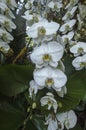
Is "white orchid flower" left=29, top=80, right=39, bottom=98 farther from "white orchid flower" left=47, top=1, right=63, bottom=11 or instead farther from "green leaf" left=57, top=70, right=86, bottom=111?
"white orchid flower" left=47, top=1, right=63, bottom=11

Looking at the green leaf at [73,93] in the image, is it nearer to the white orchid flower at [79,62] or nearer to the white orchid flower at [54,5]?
the white orchid flower at [79,62]

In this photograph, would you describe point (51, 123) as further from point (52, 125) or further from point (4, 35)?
point (4, 35)

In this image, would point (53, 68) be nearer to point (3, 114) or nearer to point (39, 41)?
point (39, 41)

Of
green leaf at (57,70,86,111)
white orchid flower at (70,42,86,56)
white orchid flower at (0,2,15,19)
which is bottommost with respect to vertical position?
green leaf at (57,70,86,111)

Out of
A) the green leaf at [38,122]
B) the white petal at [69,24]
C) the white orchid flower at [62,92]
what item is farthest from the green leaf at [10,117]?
the white petal at [69,24]

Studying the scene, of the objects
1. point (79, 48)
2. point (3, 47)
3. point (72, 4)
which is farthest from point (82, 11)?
point (3, 47)

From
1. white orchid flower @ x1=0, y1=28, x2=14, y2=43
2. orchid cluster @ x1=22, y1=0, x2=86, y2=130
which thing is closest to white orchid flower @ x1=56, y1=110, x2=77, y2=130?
orchid cluster @ x1=22, y1=0, x2=86, y2=130
